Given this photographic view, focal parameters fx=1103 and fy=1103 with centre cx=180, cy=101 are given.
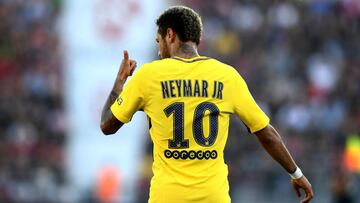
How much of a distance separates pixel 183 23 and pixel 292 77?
14.4m

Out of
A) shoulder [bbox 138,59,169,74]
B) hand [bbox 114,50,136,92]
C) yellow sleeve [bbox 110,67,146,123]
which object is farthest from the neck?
hand [bbox 114,50,136,92]

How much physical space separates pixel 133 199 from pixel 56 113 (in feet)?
11.2

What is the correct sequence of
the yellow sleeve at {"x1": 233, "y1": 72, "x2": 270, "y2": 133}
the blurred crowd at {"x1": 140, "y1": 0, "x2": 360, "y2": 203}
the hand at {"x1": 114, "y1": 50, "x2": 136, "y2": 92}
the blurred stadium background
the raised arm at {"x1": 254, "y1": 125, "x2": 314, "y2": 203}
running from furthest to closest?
the blurred crowd at {"x1": 140, "y1": 0, "x2": 360, "y2": 203} < the blurred stadium background < the hand at {"x1": 114, "y1": 50, "x2": 136, "y2": 92} < the raised arm at {"x1": 254, "y1": 125, "x2": 314, "y2": 203} < the yellow sleeve at {"x1": 233, "y1": 72, "x2": 270, "y2": 133}

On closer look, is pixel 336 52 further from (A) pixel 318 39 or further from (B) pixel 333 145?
(B) pixel 333 145

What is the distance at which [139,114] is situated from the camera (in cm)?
1747

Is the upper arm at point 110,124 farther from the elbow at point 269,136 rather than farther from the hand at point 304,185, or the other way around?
the hand at point 304,185

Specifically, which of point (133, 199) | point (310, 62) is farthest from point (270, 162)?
point (310, 62)

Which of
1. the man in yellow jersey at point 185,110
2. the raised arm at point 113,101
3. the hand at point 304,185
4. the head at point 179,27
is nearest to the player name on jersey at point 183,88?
the man in yellow jersey at point 185,110

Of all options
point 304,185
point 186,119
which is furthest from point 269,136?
point 186,119

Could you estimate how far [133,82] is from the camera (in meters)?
6.15

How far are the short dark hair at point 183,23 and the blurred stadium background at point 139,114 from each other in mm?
8136

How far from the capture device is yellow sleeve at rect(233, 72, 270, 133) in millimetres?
6215

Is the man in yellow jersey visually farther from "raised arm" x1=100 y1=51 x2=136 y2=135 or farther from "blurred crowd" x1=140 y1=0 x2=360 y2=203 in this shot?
"blurred crowd" x1=140 y1=0 x2=360 y2=203

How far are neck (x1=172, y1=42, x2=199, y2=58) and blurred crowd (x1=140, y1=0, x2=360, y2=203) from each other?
31.1 ft
